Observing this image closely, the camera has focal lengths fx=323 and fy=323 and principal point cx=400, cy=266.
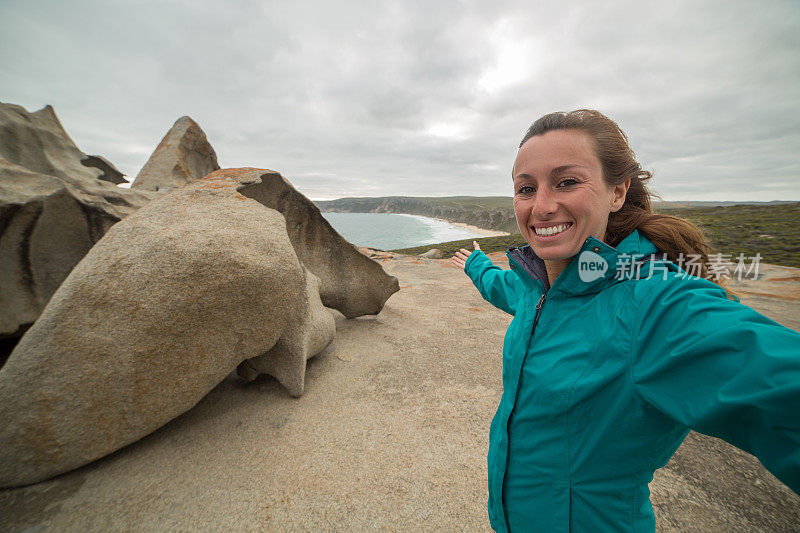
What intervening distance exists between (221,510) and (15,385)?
1.72 metres

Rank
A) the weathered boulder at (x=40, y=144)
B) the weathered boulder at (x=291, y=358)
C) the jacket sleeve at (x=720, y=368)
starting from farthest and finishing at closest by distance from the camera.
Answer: the weathered boulder at (x=40, y=144)
the weathered boulder at (x=291, y=358)
the jacket sleeve at (x=720, y=368)

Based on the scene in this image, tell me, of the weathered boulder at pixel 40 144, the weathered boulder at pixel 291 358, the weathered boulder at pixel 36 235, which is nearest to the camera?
the weathered boulder at pixel 36 235

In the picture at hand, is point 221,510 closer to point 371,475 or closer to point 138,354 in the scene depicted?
point 371,475

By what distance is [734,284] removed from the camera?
9180 millimetres

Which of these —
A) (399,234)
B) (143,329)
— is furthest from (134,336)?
(399,234)

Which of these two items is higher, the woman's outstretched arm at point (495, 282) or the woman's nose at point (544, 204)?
the woman's nose at point (544, 204)

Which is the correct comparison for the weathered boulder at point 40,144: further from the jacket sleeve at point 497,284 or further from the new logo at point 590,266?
the new logo at point 590,266

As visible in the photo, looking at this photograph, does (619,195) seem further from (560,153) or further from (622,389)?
(622,389)

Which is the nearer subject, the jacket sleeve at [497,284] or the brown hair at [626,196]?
the brown hair at [626,196]

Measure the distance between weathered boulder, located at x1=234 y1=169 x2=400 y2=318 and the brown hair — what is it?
4.29 m

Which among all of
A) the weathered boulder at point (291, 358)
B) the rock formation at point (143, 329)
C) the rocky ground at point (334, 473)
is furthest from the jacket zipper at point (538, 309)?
the weathered boulder at point (291, 358)

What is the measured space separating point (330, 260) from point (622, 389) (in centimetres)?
511

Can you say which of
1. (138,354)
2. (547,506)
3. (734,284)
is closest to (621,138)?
(547,506)

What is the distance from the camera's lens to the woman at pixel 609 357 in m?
0.84
